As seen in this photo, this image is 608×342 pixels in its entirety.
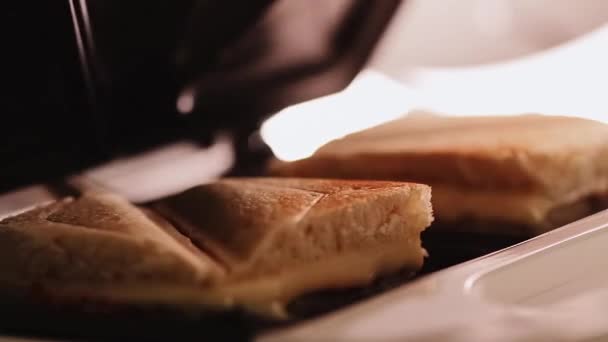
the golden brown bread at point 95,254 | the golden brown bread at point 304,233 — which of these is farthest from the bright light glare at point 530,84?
the golden brown bread at point 95,254

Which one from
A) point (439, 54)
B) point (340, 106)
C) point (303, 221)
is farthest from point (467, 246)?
point (439, 54)

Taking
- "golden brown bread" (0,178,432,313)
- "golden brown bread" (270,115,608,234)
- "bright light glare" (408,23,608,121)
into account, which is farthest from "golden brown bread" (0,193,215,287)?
"bright light glare" (408,23,608,121)

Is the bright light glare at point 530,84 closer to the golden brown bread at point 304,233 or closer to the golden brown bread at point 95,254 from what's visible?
the golden brown bread at point 304,233

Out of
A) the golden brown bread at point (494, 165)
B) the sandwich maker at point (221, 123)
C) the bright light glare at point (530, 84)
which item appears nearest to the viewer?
the sandwich maker at point (221, 123)

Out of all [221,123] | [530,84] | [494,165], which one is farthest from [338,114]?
[494,165]

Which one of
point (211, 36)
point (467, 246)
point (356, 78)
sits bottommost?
point (467, 246)

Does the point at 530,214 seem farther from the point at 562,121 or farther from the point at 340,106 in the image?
the point at 340,106

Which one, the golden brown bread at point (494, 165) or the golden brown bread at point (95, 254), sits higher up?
the golden brown bread at point (95, 254)
